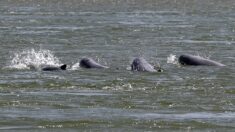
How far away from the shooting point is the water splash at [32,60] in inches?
1092

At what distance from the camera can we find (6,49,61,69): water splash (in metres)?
27.7

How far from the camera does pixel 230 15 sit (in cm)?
5659

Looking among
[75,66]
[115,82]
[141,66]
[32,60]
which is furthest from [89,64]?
[115,82]

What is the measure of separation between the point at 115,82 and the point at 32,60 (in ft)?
21.0

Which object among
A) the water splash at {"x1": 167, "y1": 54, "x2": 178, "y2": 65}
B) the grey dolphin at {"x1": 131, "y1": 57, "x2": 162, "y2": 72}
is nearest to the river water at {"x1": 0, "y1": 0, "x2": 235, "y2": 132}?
the water splash at {"x1": 167, "y1": 54, "x2": 178, "y2": 65}

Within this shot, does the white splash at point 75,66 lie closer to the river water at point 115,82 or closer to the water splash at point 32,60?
the river water at point 115,82

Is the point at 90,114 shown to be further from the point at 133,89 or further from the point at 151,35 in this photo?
the point at 151,35

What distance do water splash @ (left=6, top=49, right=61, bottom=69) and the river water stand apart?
32 millimetres

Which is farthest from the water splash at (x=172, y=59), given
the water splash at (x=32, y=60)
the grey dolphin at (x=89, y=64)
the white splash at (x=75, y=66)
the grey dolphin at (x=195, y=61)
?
the water splash at (x=32, y=60)

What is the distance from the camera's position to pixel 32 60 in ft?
96.5

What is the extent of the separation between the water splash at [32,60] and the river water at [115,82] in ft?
0.10

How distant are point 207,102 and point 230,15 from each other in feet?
122

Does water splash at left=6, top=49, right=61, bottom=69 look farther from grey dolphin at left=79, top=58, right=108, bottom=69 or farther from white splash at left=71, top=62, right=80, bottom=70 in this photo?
grey dolphin at left=79, top=58, right=108, bottom=69

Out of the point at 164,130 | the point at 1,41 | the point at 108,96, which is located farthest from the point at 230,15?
the point at 164,130
